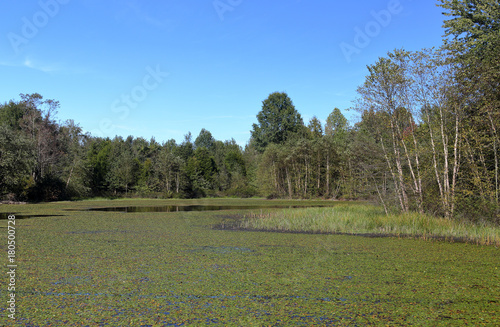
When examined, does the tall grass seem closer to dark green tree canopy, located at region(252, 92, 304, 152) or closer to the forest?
the forest

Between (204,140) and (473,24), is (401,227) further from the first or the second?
(204,140)

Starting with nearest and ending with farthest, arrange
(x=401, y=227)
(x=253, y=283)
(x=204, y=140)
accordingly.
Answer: (x=253, y=283) < (x=401, y=227) < (x=204, y=140)

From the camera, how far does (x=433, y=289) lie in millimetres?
5328

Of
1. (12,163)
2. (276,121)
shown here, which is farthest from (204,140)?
A: (12,163)

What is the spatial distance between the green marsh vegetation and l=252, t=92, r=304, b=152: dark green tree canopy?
4024 centimetres

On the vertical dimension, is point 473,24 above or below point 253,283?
above

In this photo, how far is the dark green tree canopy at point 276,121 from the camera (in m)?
49.3

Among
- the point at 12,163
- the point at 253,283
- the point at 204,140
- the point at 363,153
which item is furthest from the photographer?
the point at 204,140

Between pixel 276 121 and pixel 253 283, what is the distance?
44.7 meters

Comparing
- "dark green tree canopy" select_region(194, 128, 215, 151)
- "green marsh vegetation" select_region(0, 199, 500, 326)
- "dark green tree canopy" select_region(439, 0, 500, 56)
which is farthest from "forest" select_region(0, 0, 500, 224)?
"dark green tree canopy" select_region(194, 128, 215, 151)

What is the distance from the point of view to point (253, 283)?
18.4 ft

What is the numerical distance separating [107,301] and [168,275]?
141 centimetres

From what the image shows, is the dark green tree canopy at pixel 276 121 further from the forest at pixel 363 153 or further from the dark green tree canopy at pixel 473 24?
the dark green tree canopy at pixel 473 24

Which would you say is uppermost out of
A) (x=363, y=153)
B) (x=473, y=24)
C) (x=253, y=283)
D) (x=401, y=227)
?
(x=473, y=24)
